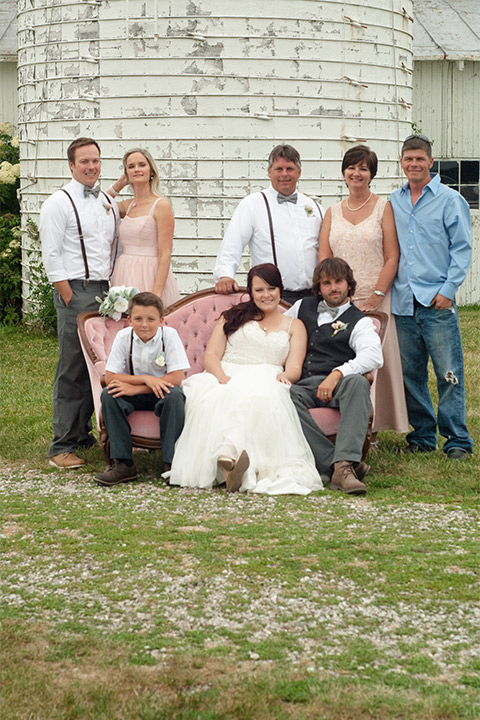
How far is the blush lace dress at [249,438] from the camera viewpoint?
5.82 m

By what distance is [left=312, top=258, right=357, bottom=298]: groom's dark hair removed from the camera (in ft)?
20.5

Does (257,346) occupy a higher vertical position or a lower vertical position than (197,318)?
lower

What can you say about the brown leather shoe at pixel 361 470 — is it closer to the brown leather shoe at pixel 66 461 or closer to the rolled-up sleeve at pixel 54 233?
the brown leather shoe at pixel 66 461

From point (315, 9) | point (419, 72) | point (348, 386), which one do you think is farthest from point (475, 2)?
point (348, 386)

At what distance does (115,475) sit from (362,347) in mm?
1642

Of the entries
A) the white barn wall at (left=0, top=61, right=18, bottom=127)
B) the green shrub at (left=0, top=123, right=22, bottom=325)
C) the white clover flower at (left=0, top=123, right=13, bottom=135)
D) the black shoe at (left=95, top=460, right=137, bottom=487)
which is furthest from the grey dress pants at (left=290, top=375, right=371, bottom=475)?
the white barn wall at (left=0, top=61, right=18, bottom=127)

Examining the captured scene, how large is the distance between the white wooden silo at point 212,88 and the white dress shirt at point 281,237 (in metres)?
4.14

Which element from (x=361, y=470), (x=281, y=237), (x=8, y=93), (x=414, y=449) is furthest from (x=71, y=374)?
(x=8, y=93)

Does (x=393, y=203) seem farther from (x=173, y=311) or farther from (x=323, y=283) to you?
(x=173, y=311)

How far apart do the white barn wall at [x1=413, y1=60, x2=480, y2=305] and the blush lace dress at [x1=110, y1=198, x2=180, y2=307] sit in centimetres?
1023

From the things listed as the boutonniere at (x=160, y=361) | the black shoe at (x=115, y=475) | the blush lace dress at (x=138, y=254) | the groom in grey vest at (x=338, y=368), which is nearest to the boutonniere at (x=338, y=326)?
the groom in grey vest at (x=338, y=368)

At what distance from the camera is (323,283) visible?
6.30 metres

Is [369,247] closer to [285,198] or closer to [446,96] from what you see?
[285,198]

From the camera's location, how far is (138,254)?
22.1 feet
